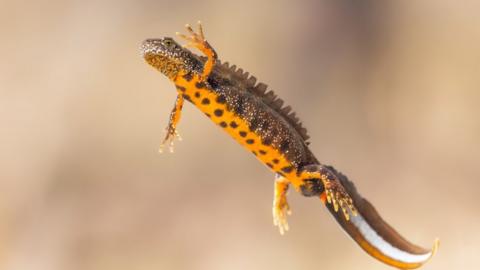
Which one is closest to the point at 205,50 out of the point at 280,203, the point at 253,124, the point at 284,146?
the point at 253,124

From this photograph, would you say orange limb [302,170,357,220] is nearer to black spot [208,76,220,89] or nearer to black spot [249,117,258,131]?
black spot [249,117,258,131]

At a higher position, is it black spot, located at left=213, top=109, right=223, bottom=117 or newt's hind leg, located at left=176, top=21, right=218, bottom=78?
newt's hind leg, located at left=176, top=21, right=218, bottom=78

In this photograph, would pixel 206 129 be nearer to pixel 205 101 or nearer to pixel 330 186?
pixel 330 186

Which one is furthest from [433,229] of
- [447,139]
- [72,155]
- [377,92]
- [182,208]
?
[72,155]

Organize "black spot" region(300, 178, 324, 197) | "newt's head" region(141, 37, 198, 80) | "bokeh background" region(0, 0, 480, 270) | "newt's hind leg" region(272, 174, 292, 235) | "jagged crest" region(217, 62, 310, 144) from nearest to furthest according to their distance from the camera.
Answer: "newt's head" region(141, 37, 198, 80) < "jagged crest" region(217, 62, 310, 144) < "black spot" region(300, 178, 324, 197) < "newt's hind leg" region(272, 174, 292, 235) < "bokeh background" region(0, 0, 480, 270)

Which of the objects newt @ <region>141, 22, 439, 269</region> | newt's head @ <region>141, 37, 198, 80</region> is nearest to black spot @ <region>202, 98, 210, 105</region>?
newt @ <region>141, 22, 439, 269</region>

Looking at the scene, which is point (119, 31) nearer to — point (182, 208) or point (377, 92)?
point (182, 208)
